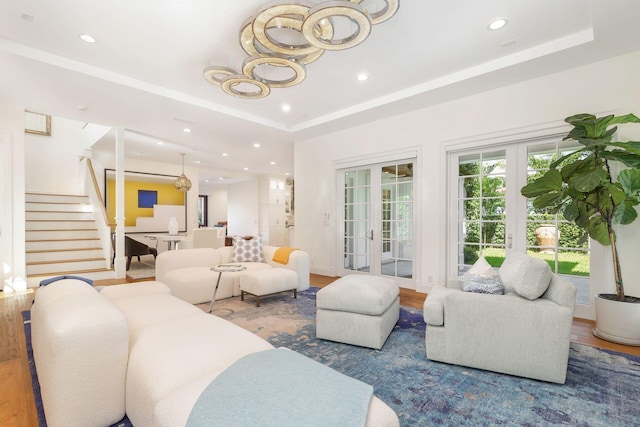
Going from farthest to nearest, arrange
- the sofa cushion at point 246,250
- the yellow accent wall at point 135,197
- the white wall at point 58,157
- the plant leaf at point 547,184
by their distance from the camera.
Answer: the yellow accent wall at point 135,197 → the white wall at point 58,157 → the sofa cushion at point 246,250 → the plant leaf at point 547,184

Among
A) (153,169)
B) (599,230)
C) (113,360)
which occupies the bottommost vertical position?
(113,360)

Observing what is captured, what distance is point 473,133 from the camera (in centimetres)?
401

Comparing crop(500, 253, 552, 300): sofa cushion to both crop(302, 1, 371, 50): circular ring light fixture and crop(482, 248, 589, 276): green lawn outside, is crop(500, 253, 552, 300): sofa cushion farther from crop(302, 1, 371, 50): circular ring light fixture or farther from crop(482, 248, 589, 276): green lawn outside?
crop(302, 1, 371, 50): circular ring light fixture

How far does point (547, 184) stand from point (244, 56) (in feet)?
11.2

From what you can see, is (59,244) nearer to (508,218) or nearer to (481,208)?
(481,208)

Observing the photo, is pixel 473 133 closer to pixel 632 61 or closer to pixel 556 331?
pixel 632 61

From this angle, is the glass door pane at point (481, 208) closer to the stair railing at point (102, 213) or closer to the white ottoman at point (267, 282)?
the white ottoman at point (267, 282)

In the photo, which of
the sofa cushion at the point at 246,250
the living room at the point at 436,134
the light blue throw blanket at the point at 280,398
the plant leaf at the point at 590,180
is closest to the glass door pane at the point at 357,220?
the living room at the point at 436,134

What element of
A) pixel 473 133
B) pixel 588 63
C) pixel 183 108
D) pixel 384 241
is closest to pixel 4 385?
pixel 183 108

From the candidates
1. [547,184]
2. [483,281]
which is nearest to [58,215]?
[483,281]

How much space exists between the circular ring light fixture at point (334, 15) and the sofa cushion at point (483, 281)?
6.96 ft

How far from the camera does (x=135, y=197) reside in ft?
29.4

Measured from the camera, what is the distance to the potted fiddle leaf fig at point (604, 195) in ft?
8.61

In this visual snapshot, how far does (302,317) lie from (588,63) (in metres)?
4.11
